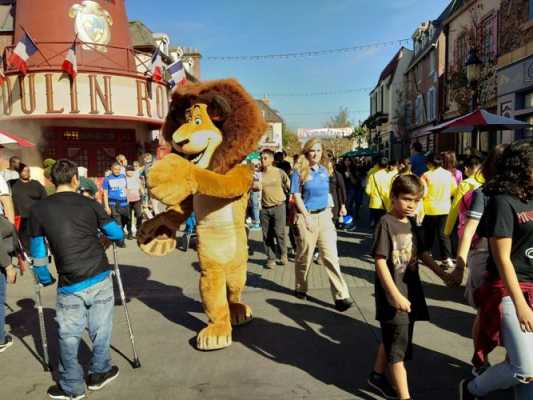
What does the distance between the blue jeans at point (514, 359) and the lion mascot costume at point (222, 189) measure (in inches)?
85.7

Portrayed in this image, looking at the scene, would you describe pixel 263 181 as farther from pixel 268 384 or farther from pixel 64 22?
pixel 64 22

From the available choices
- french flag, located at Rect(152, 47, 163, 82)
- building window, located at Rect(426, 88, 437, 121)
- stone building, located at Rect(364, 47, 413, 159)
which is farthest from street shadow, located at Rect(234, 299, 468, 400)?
stone building, located at Rect(364, 47, 413, 159)

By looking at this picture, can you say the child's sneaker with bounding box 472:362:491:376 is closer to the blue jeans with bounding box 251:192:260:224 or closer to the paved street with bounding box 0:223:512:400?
the paved street with bounding box 0:223:512:400

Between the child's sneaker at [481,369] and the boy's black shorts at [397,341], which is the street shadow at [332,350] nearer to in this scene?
the child's sneaker at [481,369]

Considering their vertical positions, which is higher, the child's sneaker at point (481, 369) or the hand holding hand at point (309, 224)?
the hand holding hand at point (309, 224)

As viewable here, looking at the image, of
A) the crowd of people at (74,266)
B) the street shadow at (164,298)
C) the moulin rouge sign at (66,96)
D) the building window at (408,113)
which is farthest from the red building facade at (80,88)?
the building window at (408,113)

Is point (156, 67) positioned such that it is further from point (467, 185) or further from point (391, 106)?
point (391, 106)

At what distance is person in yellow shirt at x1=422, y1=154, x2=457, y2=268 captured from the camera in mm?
6031

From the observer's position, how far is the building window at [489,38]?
42.9 ft

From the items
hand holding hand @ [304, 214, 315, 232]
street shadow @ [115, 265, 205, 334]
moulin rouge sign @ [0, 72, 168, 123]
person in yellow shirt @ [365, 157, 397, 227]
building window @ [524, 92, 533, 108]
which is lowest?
street shadow @ [115, 265, 205, 334]

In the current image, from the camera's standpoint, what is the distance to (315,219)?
4703 mm

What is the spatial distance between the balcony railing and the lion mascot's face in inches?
453

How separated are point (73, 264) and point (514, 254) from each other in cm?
281

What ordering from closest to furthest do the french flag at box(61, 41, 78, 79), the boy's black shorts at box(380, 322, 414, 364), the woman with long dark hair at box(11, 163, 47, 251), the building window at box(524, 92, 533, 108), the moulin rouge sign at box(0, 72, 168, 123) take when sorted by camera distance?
the boy's black shorts at box(380, 322, 414, 364)
the woman with long dark hair at box(11, 163, 47, 251)
the building window at box(524, 92, 533, 108)
the french flag at box(61, 41, 78, 79)
the moulin rouge sign at box(0, 72, 168, 123)
